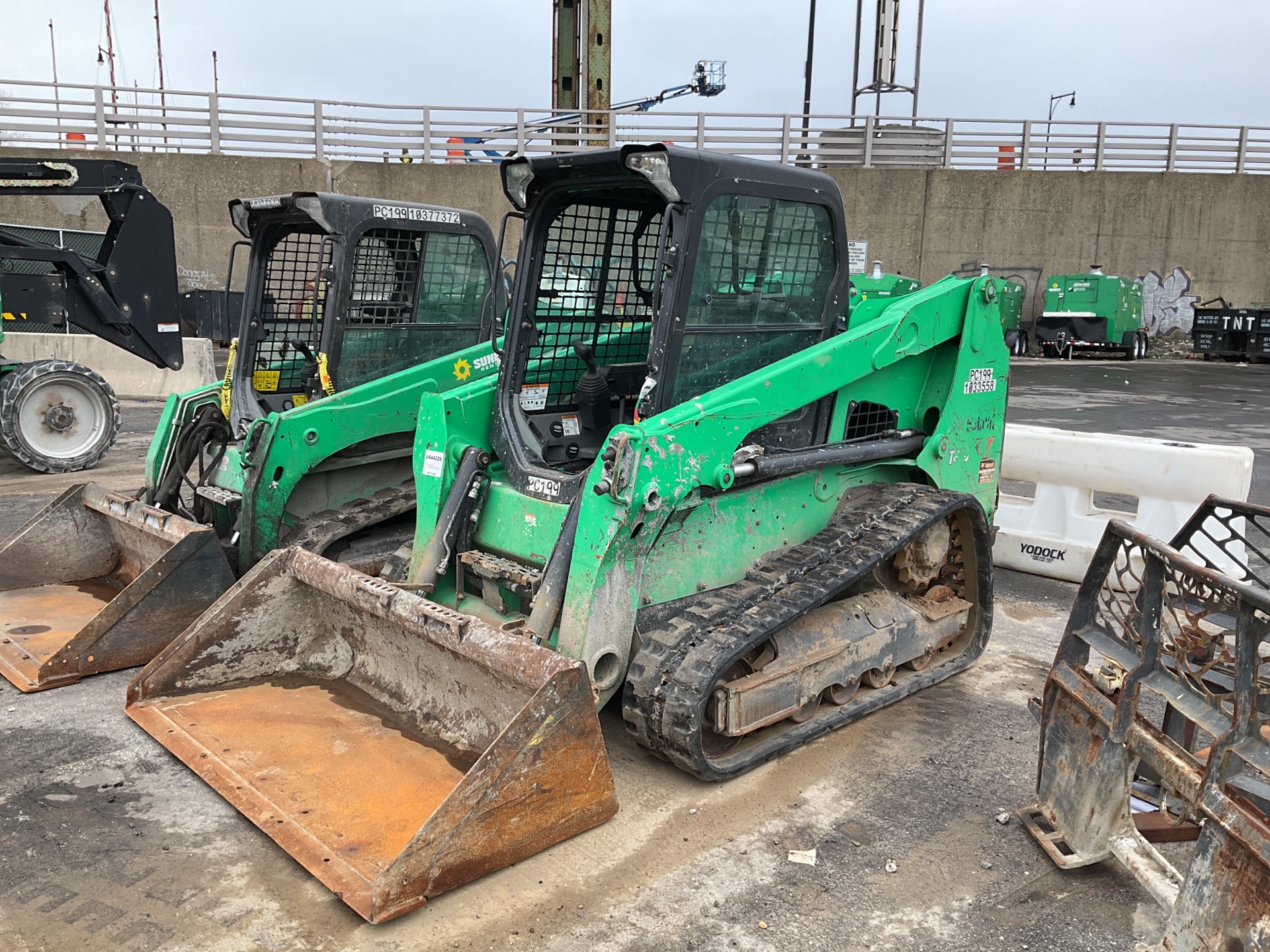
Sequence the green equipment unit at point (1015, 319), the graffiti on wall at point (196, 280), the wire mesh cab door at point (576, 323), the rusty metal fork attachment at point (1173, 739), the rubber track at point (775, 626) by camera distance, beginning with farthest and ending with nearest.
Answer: the green equipment unit at point (1015, 319) < the graffiti on wall at point (196, 280) < the wire mesh cab door at point (576, 323) < the rubber track at point (775, 626) < the rusty metal fork attachment at point (1173, 739)

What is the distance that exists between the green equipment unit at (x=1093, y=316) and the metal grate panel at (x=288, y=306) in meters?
21.5

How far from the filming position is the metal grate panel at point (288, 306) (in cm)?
652

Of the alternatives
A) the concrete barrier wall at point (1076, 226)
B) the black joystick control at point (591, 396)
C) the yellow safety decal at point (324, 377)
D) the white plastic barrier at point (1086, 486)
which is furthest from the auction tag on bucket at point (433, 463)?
the concrete barrier wall at point (1076, 226)

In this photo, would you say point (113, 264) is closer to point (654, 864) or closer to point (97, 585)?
point (97, 585)

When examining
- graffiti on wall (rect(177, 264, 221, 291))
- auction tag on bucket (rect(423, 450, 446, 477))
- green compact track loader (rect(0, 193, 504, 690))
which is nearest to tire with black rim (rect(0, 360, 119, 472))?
green compact track loader (rect(0, 193, 504, 690))

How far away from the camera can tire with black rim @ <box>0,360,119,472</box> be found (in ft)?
30.6

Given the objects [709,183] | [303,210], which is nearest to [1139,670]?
[709,183]

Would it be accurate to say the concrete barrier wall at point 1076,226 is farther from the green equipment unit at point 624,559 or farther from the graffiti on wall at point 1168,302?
the green equipment unit at point 624,559

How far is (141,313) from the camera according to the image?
1023 cm

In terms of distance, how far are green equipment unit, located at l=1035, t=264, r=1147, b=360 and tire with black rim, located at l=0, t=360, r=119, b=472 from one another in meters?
21.2

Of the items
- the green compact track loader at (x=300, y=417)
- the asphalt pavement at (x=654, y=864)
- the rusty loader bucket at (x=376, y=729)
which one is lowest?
the asphalt pavement at (x=654, y=864)

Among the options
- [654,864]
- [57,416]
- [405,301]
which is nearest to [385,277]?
[405,301]

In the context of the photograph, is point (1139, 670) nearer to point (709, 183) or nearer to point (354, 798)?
point (709, 183)

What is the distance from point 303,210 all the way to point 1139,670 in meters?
4.97
